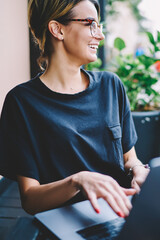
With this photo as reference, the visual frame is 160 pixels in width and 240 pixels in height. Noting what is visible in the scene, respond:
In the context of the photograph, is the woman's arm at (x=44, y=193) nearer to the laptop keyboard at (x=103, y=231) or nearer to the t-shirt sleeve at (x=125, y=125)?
the laptop keyboard at (x=103, y=231)

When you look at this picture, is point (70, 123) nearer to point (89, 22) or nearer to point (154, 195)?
point (89, 22)

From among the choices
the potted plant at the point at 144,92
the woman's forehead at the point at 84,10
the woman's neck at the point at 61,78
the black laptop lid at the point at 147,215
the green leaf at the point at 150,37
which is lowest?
the potted plant at the point at 144,92

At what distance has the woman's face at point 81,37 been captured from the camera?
105 cm

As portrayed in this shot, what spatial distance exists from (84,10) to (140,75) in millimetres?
1528

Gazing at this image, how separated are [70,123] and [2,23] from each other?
1.54 meters

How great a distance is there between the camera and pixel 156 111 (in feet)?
8.31

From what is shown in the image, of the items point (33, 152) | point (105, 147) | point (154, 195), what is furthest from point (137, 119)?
point (154, 195)

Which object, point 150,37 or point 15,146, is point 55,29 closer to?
point 15,146

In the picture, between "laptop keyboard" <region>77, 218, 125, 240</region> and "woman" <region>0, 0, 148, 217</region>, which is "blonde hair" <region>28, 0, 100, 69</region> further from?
"laptop keyboard" <region>77, 218, 125, 240</region>

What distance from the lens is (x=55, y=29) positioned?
1075 millimetres

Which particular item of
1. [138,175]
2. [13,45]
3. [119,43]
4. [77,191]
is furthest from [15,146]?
[13,45]

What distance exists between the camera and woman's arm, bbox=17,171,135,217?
0.61 metres

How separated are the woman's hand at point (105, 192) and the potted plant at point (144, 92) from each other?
1.81 metres

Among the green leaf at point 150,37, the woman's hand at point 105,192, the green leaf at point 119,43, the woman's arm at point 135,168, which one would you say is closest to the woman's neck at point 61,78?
the woman's arm at point 135,168
